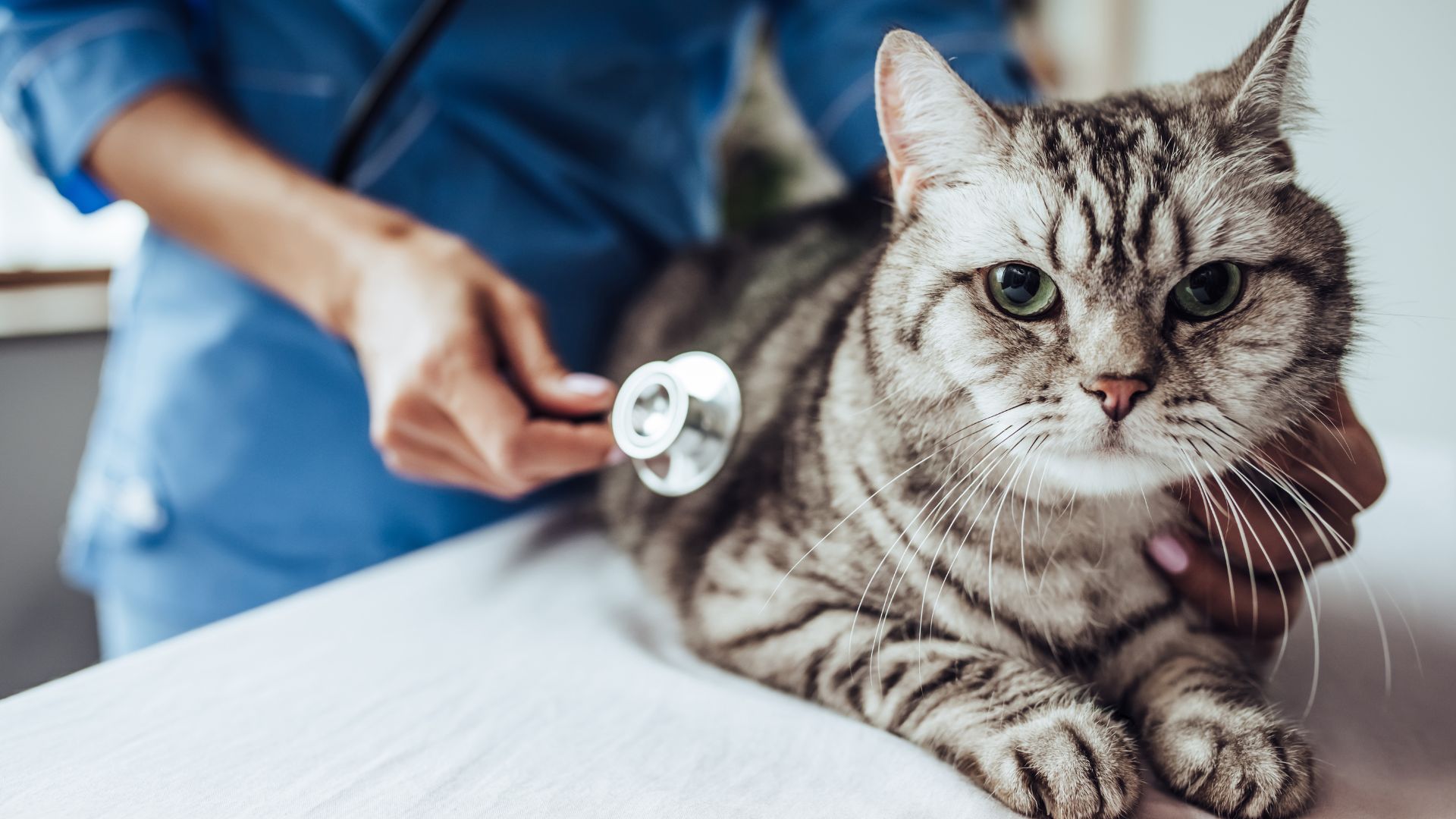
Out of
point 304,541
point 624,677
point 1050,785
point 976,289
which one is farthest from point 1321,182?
point 304,541

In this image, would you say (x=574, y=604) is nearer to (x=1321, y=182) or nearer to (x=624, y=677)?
(x=624, y=677)

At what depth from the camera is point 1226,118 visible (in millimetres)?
603

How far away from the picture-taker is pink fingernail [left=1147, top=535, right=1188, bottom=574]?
66 centimetres

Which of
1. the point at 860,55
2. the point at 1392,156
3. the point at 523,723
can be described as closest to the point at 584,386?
the point at 523,723

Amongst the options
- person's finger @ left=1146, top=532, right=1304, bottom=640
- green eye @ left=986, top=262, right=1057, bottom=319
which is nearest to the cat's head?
green eye @ left=986, top=262, right=1057, bottom=319

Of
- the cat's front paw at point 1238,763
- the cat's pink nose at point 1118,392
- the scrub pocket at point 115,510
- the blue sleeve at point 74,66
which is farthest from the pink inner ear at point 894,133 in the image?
the scrub pocket at point 115,510

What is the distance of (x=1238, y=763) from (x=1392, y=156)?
2.31 ft

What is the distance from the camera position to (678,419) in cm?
67

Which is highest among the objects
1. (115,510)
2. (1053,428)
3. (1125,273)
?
(1125,273)

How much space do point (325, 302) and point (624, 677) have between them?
1.61ft

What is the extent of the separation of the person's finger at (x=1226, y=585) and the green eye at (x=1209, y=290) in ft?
0.62

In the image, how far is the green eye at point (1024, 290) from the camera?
1.95 ft

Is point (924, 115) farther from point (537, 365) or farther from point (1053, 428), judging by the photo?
point (537, 365)

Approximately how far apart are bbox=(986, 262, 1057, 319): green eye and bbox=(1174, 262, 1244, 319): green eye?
Result: 0.08 metres
